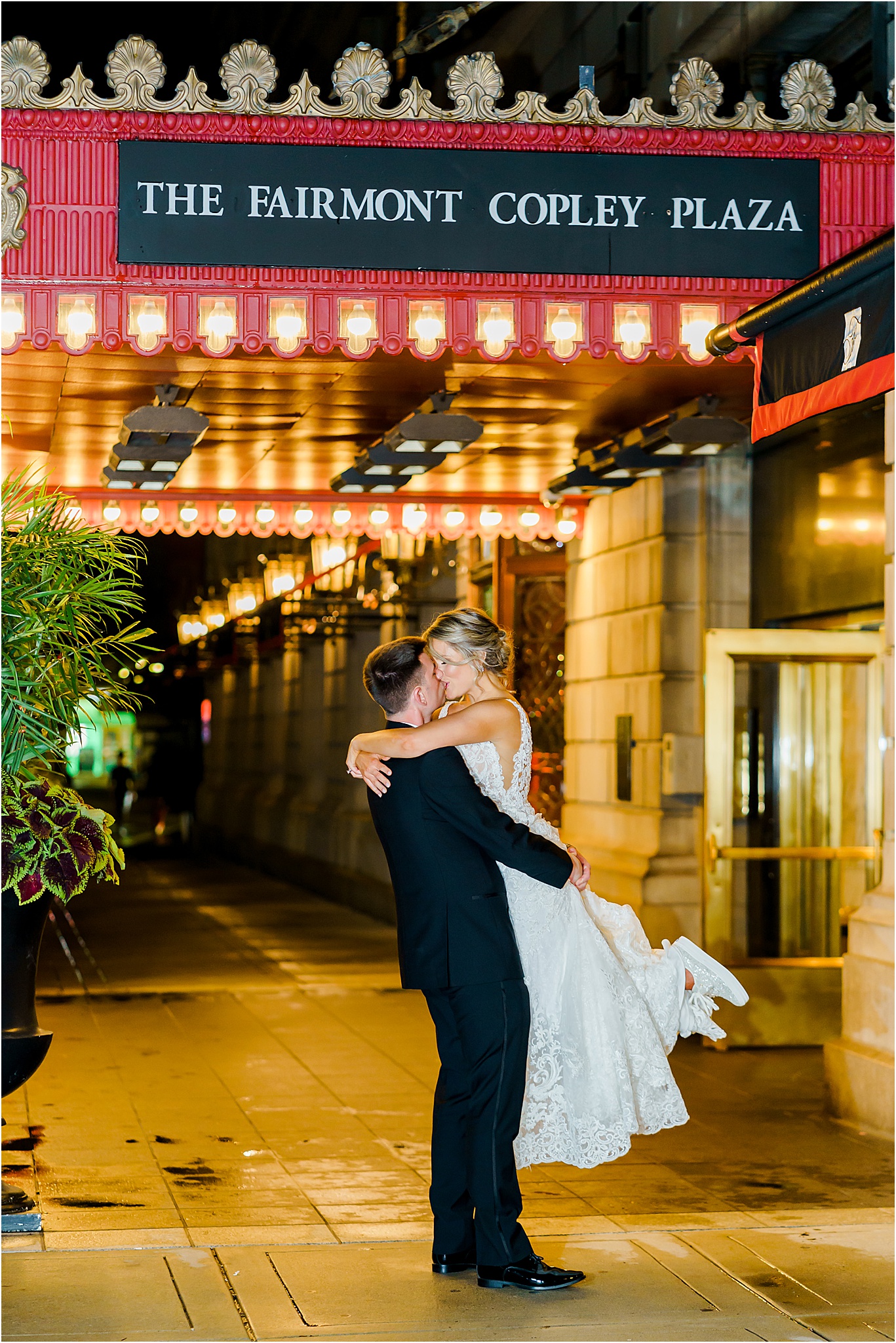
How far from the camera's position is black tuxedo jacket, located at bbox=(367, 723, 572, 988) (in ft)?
17.3

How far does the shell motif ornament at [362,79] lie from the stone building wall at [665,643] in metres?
5.15

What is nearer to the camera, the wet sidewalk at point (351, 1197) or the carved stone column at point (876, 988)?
the wet sidewalk at point (351, 1197)

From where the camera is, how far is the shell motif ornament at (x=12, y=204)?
6934 mm

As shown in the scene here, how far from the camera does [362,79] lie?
7.13 meters

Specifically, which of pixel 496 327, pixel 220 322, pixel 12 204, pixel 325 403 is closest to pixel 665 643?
pixel 325 403

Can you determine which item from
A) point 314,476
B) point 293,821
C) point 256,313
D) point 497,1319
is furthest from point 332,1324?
point 293,821

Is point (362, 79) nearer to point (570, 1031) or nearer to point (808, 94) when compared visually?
point (808, 94)

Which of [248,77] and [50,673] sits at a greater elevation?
[248,77]

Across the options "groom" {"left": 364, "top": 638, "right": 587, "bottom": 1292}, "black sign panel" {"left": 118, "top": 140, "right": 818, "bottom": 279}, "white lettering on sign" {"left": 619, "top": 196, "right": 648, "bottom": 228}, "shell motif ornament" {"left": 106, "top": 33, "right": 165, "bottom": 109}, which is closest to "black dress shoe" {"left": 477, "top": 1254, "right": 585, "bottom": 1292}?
"groom" {"left": 364, "top": 638, "right": 587, "bottom": 1292}

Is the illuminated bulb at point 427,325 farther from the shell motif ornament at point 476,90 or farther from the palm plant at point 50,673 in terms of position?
the palm plant at point 50,673

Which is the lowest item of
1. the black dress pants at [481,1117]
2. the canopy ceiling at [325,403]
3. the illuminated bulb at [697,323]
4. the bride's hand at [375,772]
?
the black dress pants at [481,1117]

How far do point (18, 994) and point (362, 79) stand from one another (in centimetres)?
436

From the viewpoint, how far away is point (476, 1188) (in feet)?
17.3

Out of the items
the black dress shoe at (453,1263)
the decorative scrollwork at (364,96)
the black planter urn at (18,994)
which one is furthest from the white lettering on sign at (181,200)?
the black dress shoe at (453,1263)
